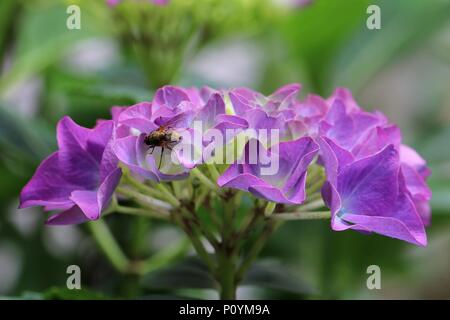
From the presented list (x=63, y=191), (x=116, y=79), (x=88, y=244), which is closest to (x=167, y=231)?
(x=88, y=244)

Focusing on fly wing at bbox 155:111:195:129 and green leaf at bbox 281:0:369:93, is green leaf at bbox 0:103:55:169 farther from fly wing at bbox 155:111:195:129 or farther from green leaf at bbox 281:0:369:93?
green leaf at bbox 281:0:369:93

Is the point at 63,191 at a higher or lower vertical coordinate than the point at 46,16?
lower

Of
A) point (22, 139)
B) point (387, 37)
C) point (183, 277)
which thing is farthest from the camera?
point (387, 37)

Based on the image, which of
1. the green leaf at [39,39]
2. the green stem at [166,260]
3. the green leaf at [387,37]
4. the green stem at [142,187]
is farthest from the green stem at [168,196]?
the green leaf at [387,37]

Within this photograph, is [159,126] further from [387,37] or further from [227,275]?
[387,37]

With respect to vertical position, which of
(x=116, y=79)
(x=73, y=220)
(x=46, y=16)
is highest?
(x=46, y=16)

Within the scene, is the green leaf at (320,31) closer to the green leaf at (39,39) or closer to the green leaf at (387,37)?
the green leaf at (387,37)

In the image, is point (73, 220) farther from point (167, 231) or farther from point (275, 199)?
point (167, 231)

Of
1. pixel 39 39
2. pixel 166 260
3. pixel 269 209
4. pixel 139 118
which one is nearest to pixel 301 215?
pixel 269 209
